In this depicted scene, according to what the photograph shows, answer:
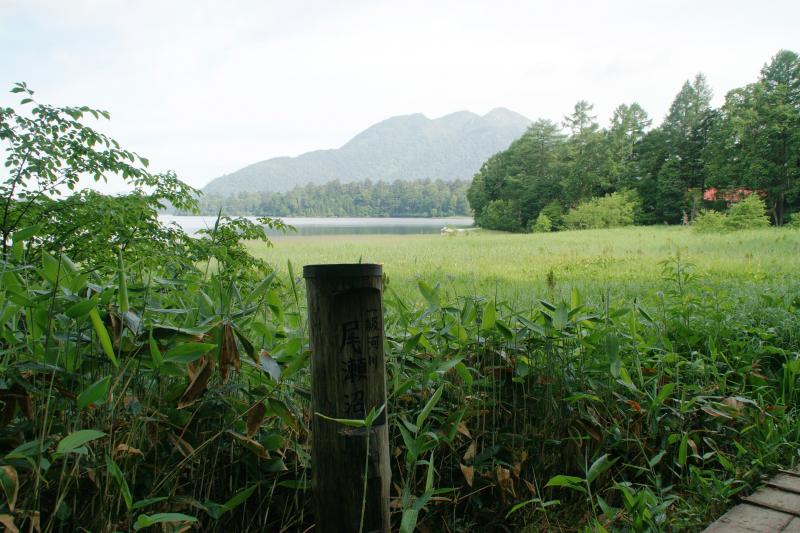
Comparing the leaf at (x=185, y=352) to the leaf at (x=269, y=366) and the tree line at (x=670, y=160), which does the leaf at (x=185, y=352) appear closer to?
the leaf at (x=269, y=366)

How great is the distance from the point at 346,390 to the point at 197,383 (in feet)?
1.49

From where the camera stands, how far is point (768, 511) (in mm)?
2082

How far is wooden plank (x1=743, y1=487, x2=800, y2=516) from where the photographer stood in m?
2.09

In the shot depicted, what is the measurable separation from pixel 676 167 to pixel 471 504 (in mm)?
49767

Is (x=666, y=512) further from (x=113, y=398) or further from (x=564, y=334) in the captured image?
(x=113, y=398)

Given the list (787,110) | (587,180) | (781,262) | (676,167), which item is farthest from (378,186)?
(781,262)

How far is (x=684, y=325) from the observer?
3.74 m

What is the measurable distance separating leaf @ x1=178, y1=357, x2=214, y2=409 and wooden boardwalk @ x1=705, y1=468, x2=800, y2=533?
2.03 metres

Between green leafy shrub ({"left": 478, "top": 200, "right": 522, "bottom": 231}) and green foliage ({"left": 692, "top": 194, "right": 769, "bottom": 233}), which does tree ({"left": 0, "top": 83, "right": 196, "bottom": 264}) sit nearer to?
green foliage ({"left": 692, "top": 194, "right": 769, "bottom": 233})

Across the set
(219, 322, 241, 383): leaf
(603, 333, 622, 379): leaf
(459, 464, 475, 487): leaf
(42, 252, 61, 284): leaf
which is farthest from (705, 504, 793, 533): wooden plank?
(42, 252, 61, 284): leaf

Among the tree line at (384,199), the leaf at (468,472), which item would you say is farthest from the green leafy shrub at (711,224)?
the tree line at (384,199)

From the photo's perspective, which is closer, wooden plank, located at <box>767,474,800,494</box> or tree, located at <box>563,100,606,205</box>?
wooden plank, located at <box>767,474,800,494</box>

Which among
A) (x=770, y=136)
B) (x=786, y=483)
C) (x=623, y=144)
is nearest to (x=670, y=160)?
(x=623, y=144)

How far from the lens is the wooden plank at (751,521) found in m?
1.95
